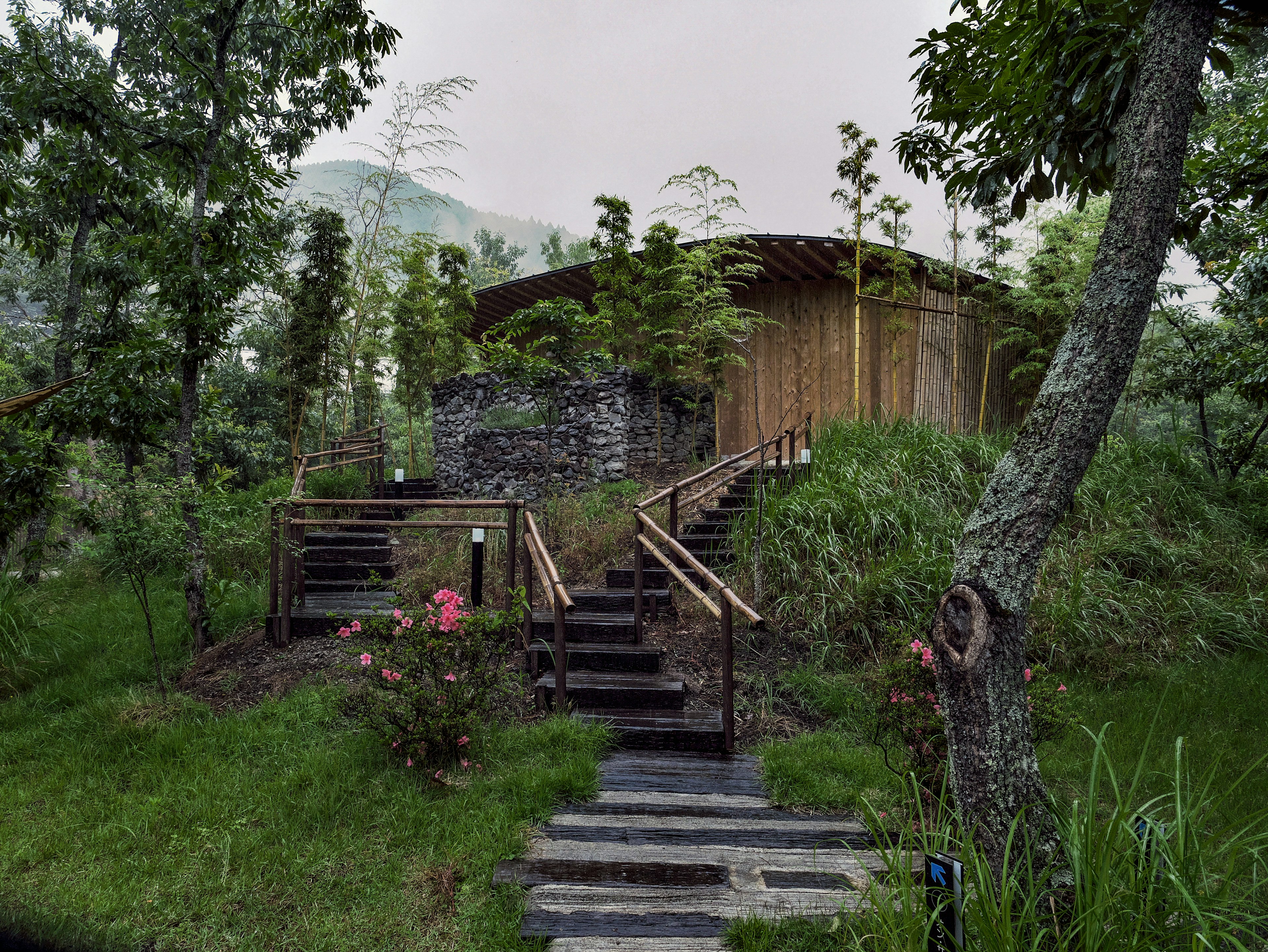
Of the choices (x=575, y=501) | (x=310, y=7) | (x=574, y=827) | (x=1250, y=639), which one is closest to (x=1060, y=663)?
(x=1250, y=639)

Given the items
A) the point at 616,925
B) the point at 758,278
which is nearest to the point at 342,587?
the point at 616,925

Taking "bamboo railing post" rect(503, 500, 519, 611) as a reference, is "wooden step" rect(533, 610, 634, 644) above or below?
below

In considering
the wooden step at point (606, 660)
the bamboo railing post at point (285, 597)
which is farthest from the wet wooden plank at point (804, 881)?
the bamboo railing post at point (285, 597)

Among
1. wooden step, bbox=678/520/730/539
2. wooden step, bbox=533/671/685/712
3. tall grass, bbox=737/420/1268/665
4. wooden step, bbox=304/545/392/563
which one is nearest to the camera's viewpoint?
wooden step, bbox=533/671/685/712

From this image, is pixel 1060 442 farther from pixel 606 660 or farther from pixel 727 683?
pixel 606 660

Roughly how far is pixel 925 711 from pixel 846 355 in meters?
7.68

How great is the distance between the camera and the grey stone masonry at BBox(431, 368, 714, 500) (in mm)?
8961

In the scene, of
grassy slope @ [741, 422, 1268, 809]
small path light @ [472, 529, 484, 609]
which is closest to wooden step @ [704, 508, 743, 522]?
grassy slope @ [741, 422, 1268, 809]

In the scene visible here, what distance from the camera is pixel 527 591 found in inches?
167

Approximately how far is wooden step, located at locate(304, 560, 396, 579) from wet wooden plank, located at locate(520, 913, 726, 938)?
4.59 m

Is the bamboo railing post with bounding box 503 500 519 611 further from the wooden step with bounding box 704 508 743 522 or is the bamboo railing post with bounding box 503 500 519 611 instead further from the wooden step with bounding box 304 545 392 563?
the wooden step with bounding box 304 545 392 563

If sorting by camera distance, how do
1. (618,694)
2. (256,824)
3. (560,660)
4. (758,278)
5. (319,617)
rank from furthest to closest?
1. (758,278)
2. (319,617)
3. (618,694)
4. (560,660)
5. (256,824)

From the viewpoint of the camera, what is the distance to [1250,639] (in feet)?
14.6

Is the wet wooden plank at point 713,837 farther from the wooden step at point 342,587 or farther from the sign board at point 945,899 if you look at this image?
the wooden step at point 342,587
